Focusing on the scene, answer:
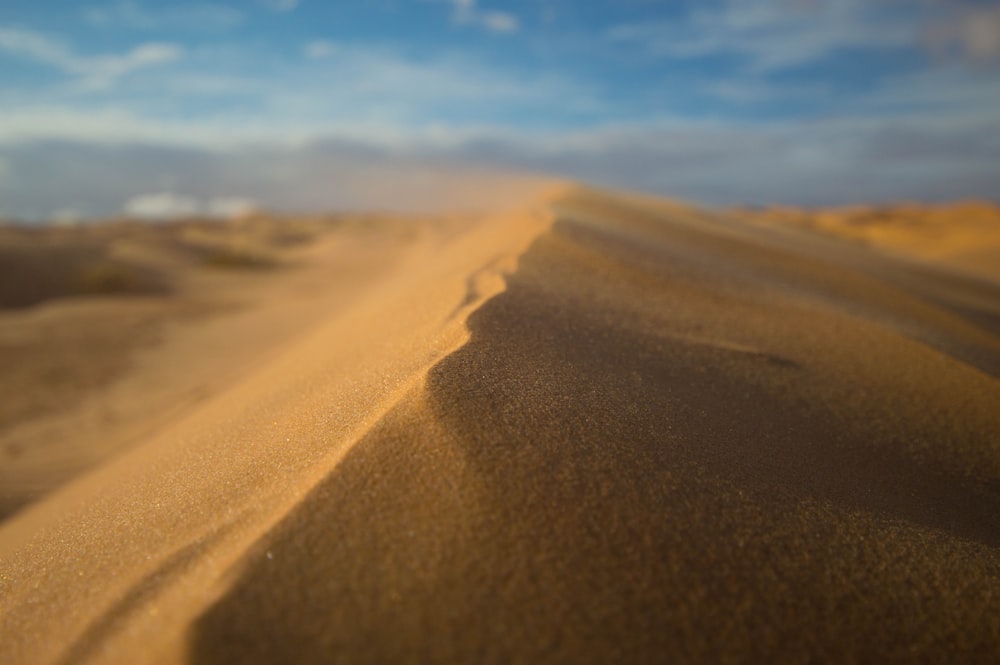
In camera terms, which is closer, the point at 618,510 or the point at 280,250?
the point at 618,510

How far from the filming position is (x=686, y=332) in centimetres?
245

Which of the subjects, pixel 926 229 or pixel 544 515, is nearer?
pixel 544 515

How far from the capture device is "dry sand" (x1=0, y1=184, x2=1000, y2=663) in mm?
992

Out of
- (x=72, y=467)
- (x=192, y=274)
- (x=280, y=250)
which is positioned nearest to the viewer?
(x=72, y=467)

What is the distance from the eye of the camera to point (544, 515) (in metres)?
1.15

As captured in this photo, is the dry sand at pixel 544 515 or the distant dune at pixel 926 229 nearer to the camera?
the dry sand at pixel 544 515

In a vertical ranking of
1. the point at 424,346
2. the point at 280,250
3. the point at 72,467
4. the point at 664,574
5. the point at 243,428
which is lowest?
the point at 280,250

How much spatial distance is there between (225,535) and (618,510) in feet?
2.62

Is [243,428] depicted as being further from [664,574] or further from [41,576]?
[664,574]

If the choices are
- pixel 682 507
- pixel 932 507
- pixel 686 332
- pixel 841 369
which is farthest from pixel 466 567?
pixel 841 369

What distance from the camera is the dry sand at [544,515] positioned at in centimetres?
99

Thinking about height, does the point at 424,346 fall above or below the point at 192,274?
above

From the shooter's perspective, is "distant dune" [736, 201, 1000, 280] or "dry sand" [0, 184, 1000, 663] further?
"distant dune" [736, 201, 1000, 280]

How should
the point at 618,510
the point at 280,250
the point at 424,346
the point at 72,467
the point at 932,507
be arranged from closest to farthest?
the point at 618,510
the point at 932,507
the point at 424,346
the point at 72,467
the point at 280,250
